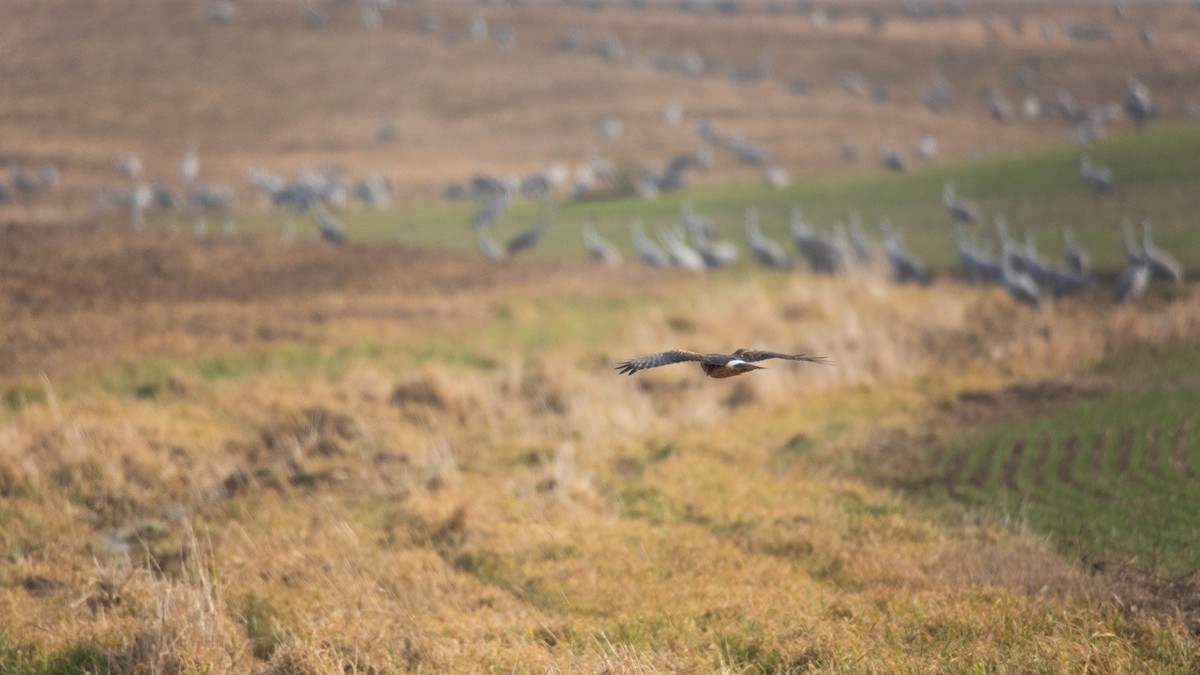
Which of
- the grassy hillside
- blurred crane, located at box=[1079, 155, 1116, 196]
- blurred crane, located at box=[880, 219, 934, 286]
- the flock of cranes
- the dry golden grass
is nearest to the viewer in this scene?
the dry golden grass

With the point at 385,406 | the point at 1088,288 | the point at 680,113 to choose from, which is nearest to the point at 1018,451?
the point at 385,406

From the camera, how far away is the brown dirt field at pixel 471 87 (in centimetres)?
4119

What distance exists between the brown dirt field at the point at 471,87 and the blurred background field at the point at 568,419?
0.62 m

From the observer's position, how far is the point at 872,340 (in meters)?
18.8

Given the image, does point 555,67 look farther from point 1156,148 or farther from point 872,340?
point 872,340

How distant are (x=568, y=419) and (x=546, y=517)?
367 cm

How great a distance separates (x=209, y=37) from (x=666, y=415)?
45.1 meters

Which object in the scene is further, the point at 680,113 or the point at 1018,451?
the point at 680,113

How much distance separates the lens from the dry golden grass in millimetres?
8336

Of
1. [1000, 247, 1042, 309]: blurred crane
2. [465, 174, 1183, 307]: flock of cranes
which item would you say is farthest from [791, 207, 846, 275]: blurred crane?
[1000, 247, 1042, 309]: blurred crane

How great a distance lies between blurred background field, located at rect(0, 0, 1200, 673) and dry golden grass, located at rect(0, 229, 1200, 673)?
0.17ft

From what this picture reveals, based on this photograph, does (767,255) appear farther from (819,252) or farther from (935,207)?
(935,207)

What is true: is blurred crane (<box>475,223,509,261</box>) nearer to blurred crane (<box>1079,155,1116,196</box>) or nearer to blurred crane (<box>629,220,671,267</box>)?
blurred crane (<box>629,220,671,267</box>)

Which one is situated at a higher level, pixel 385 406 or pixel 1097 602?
pixel 1097 602
